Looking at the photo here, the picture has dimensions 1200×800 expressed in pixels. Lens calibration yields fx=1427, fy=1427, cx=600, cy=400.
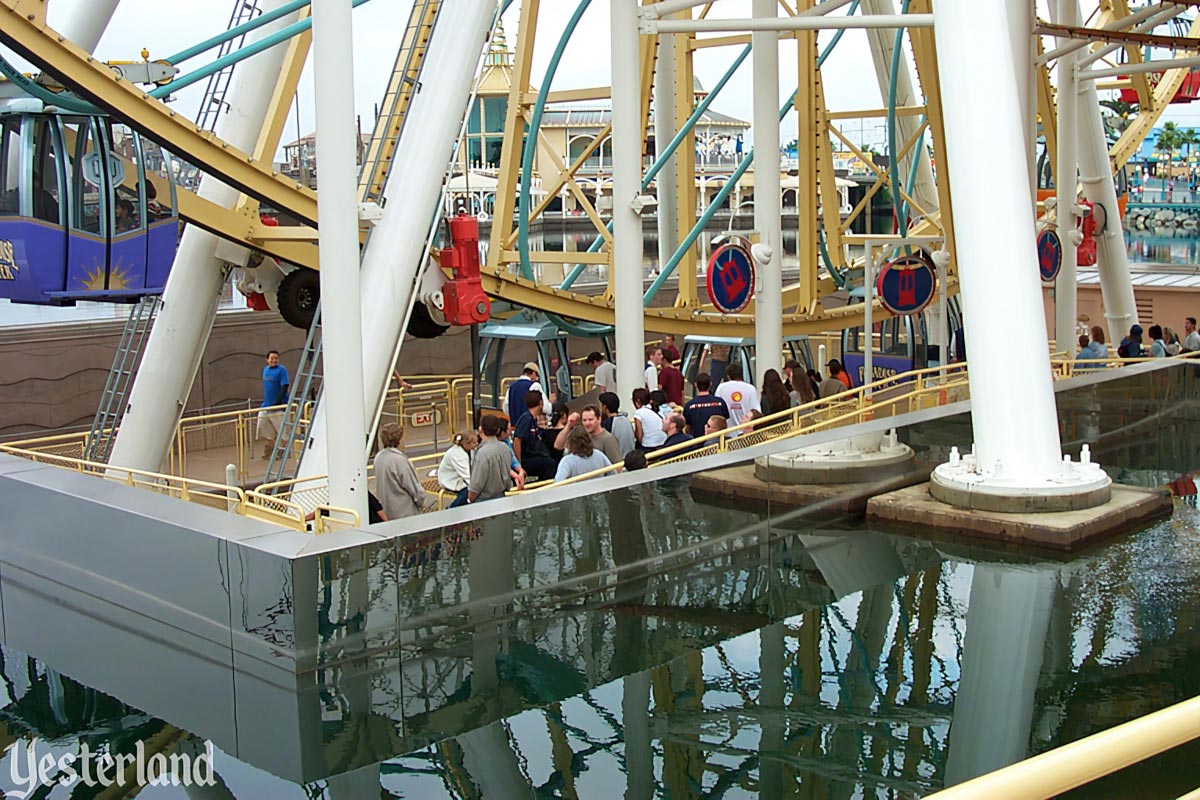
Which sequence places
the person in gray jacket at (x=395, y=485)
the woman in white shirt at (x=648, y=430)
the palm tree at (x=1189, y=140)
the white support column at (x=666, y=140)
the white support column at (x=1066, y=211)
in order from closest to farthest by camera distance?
the person in gray jacket at (x=395, y=485)
the woman in white shirt at (x=648, y=430)
the white support column at (x=1066, y=211)
the white support column at (x=666, y=140)
the palm tree at (x=1189, y=140)

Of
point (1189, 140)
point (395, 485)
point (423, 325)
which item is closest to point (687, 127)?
point (423, 325)

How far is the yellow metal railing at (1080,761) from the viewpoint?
2.87m

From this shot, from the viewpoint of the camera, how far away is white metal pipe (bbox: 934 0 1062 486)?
10.4 metres

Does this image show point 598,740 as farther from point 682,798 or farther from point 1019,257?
point 1019,257

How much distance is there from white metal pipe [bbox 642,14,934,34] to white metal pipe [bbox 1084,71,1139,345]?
1375 cm

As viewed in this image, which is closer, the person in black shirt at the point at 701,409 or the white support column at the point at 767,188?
the person in black shirt at the point at 701,409

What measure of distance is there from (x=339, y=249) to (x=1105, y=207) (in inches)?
877

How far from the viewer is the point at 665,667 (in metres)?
8.38

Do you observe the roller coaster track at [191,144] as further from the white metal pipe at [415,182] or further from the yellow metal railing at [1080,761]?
the yellow metal railing at [1080,761]

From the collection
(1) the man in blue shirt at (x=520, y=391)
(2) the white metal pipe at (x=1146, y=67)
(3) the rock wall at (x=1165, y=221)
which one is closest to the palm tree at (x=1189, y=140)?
(3) the rock wall at (x=1165, y=221)

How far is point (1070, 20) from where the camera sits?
A: 26.2m

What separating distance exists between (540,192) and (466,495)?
74743 millimetres

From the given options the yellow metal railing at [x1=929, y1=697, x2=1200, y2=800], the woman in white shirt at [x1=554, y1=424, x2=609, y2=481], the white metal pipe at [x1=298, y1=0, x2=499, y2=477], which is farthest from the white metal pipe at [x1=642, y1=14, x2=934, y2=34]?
the yellow metal railing at [x1=929, y1=697, x2=1200, y2=800]

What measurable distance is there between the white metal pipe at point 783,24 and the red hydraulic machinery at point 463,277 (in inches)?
117
